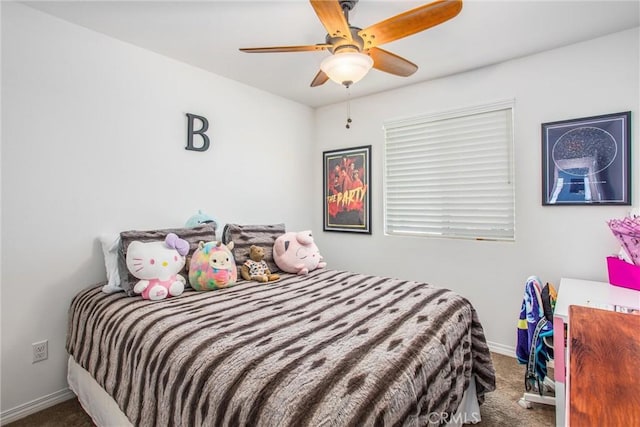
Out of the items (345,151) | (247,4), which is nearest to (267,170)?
(345,151)

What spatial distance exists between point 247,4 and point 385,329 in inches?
77.0

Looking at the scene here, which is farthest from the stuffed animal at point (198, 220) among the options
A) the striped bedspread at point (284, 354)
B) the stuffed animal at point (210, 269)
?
the striped bedspread at point (284, 354)

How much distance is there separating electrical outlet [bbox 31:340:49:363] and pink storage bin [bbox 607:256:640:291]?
3.63 meters

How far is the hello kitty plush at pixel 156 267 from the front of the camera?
73.6 inches

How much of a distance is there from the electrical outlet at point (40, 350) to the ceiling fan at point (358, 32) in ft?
7.26

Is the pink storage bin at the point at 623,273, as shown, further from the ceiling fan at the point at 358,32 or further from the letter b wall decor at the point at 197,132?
the letter b wall decor at the point at 197,132

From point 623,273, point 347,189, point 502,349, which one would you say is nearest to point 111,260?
point 347,189

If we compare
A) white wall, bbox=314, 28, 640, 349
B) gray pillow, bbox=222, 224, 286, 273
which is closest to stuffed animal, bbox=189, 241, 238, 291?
gray pillow, bbox=222, 224, 286, 273

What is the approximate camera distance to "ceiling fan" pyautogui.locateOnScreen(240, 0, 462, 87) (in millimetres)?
1426

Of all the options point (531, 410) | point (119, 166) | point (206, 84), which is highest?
point (206, 84)

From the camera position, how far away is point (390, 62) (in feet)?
6.51

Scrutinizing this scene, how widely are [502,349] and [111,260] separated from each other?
3.09 meters

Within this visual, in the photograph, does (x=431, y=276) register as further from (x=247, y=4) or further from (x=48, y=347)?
(x=48, y=347)

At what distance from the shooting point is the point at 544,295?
1.89 meters
